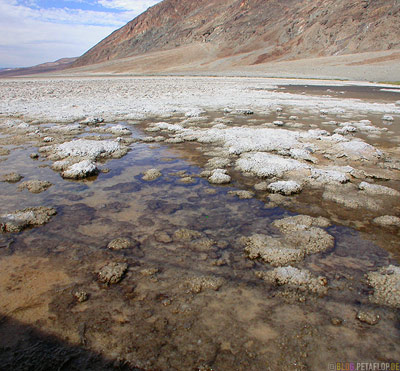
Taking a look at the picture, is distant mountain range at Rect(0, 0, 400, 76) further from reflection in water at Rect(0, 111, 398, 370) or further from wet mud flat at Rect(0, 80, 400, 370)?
reflection in water at Rect(0, 111, 398, 370)

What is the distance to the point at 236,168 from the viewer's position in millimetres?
5512

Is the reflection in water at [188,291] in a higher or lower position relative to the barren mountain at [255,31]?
Answer: lower

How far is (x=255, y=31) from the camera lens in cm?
7894

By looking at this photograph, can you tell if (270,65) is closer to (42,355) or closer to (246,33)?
(246,33)

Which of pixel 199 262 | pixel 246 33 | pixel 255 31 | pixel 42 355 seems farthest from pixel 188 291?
pixel 246 33

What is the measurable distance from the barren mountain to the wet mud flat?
6183 centimetres

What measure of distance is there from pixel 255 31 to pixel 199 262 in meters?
89.1

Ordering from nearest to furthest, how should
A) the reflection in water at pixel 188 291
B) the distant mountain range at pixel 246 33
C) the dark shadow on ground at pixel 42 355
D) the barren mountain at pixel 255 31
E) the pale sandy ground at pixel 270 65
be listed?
the dark shadow on ground at pixel 42 355 < the reflection in water at pixel 188 291 < the pale sandy ground at pixel 270 65 < the barren mountain at pixel 255 31 < the distant mountain range at pixel 246 33

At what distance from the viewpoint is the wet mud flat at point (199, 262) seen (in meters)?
2.00

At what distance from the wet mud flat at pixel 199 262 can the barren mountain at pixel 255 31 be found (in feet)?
203

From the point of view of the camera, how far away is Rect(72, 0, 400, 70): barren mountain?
183 feet

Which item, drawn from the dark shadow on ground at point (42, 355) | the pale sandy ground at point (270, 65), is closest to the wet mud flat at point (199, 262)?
the dark shadow on ground at point (42, 355)

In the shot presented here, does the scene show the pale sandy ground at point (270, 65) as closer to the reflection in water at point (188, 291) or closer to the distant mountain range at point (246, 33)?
the distant mountain range at point (246, 33)

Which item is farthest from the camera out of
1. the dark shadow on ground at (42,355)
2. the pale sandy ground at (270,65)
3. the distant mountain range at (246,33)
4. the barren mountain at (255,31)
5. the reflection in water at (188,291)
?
the distant mountain range at (246,33)
